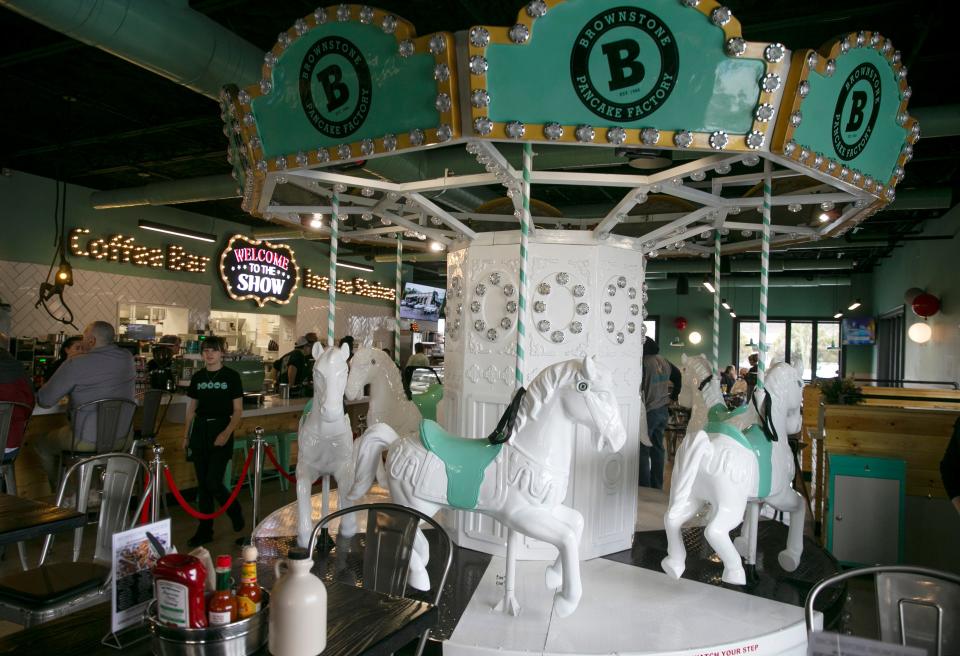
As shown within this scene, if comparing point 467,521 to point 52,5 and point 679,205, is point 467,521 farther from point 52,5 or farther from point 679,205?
point 52,5

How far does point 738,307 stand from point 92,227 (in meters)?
17.0

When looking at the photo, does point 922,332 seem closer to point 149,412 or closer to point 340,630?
point 149,412

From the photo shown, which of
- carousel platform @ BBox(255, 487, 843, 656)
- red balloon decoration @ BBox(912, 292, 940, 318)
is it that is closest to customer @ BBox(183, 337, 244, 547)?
carousel platform @ BBox(255, 487, 843, 656)

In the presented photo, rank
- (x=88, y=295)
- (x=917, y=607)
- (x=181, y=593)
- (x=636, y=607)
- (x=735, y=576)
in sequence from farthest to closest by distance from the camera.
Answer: (x=88, y=295), (x=735, y=576), (x=636, y=607), (x=917, y=607), (x=181, y=593)

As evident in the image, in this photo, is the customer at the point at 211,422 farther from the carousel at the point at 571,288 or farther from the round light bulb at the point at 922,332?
the round light bulb at the point at 922,332

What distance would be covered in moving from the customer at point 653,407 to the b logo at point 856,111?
3344mm

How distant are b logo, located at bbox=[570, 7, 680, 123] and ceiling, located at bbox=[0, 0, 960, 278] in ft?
7.28

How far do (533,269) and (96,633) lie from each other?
3.11m

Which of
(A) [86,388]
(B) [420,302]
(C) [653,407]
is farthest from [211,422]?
(B) [420,302]

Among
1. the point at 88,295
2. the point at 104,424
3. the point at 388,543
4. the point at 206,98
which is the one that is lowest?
the point at 388,543

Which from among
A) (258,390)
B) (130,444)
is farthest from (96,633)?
(258,390)

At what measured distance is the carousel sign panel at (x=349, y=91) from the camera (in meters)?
2.82

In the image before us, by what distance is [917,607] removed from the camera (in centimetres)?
206

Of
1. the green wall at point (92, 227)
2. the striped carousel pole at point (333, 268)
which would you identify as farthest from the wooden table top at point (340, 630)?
the green wall at point (92, 227)
